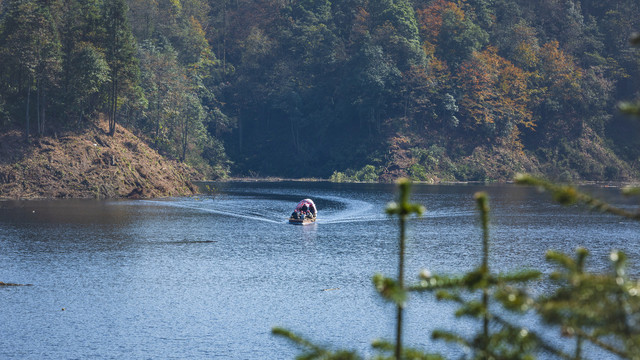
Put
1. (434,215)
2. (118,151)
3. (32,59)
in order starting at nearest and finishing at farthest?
(434,215)
(32,59)
(118,151)

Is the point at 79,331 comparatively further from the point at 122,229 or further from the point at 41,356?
the point at 122,229

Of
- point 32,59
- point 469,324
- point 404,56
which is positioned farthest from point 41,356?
point 404,56

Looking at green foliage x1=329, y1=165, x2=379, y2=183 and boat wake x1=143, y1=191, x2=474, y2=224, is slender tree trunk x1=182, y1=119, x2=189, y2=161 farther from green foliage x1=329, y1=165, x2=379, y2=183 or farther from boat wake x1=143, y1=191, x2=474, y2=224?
boat wake x1=143, y1=191, x2=474, y2=224

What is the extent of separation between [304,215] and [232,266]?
26.1 meters

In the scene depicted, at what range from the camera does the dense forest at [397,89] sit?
144 metres

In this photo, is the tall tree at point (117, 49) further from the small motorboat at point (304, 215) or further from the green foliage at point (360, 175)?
the green foliage at point (360, 175)

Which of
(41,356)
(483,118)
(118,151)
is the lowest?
(41,356)

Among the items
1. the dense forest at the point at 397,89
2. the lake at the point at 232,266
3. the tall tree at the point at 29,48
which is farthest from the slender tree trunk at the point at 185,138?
the tall tree at the point at 29,48

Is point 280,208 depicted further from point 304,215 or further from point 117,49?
point 117,49

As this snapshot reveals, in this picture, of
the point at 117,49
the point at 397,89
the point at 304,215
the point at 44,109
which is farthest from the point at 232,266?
the point at 397,89

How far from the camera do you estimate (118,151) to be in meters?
106

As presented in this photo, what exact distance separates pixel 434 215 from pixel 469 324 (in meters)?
52.0

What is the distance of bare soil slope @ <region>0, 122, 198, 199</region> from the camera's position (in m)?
96.7

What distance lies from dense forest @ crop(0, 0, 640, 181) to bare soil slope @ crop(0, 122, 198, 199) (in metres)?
24.9
